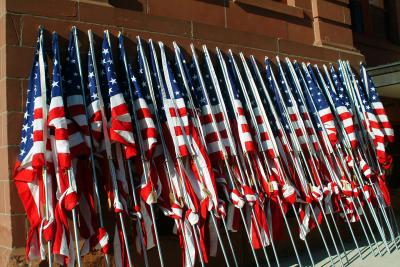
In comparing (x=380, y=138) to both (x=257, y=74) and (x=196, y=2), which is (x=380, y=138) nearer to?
(x=257, y=74)

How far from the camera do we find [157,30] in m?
6.14

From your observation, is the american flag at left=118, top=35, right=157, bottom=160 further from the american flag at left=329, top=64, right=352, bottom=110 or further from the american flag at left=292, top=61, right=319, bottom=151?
the american flag at left=329, top=64, right=352, bottom=110

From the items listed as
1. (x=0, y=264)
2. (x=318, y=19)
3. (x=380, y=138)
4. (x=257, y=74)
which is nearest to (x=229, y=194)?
(x=257, y=74)

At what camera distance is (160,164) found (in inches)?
220

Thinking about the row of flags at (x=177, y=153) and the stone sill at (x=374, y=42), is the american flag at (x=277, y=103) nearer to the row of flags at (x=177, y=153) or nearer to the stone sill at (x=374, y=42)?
the row of flags at (x=177, y=153)

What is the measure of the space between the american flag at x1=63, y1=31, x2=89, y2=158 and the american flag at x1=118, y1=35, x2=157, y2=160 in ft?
2.09

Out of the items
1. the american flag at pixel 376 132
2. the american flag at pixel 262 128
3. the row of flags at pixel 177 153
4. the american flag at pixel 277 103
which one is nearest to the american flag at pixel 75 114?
the row of flags at pixel 177 153

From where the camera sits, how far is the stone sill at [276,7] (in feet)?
24.3

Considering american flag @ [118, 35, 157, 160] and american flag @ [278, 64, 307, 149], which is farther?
american flag @ [278, 64, 307, 149]

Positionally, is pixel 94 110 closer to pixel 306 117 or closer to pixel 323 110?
pixel 306 117

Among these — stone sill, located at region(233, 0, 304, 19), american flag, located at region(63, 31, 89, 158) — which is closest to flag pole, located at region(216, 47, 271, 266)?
stone sill, located at region(233, 0, 304, 19)

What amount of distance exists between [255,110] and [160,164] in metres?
1.73

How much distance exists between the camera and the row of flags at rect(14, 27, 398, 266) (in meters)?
4.78

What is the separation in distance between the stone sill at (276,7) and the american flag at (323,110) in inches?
47.3
